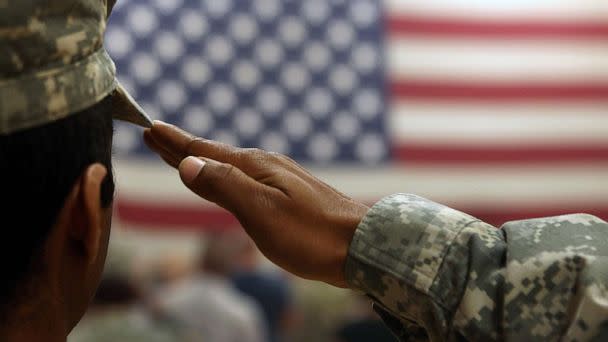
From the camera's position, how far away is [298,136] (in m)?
4.56

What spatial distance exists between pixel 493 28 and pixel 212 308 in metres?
2.38

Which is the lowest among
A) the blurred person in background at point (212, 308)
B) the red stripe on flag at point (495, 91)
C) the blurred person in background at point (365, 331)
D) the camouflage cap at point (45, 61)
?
the blurred person in background at point (212, 308)

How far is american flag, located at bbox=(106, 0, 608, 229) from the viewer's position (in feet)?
14.6

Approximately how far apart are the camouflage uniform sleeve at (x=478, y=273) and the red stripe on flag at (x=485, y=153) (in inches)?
149

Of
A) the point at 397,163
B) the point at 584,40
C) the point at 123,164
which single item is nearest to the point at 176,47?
the point at 123,164

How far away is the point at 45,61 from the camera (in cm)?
69

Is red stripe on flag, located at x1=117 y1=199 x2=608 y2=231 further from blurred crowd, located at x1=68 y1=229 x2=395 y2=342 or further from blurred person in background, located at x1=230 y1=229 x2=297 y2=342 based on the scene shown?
blurred person in background, located at x1=230 y1=229 x2=297 y2=342

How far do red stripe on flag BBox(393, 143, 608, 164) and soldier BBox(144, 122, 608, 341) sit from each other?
3.79 meters

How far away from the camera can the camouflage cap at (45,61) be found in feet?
2.20

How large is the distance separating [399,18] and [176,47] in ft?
3.73

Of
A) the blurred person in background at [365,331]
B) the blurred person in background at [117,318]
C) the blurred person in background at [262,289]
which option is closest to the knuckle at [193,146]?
the blurred person in background at [117,318]

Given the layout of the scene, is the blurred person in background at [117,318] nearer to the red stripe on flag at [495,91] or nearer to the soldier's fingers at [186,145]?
the soldier's fingers at [186,145]

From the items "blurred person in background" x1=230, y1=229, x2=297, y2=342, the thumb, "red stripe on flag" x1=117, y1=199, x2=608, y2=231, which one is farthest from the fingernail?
"red stripe on flag" x1=117, y1=199, x2=608, y2=231

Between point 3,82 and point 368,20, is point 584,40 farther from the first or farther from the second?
point 3,82
